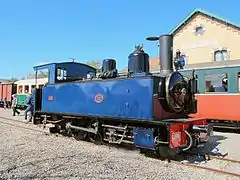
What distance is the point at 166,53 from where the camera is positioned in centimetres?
875

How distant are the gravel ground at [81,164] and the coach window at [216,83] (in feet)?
11.9

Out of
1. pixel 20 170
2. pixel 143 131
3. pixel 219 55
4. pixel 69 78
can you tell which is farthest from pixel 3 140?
pixel 219 55

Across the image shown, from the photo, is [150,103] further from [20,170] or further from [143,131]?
[20,170]

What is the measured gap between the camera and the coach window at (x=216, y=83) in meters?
12.3

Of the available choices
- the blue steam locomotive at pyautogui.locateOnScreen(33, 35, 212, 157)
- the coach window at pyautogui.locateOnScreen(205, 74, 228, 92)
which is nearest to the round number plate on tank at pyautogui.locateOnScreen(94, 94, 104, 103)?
the blue steam locomotive at pyautogui.locateOnScreen(33, 35, 212, 157)

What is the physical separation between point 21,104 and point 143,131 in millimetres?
20727

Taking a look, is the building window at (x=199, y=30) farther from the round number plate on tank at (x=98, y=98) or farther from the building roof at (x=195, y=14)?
the round number plate on tank at (x=98, y=98)

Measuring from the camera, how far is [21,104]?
2616cm

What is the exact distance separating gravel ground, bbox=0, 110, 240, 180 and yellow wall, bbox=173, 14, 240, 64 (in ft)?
52.5

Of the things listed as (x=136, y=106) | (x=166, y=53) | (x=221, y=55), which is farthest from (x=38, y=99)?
(x=221, y=55)

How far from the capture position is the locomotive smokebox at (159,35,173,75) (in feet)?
28.3

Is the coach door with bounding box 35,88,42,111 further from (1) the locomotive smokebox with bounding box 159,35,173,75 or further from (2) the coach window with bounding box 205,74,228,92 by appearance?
(2) the coach window with bounding box 205,74,228,92

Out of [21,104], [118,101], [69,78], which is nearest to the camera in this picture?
[118,101]

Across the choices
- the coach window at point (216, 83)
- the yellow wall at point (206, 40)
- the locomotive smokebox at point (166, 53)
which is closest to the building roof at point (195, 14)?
the yellow wall at point (206, 40)
